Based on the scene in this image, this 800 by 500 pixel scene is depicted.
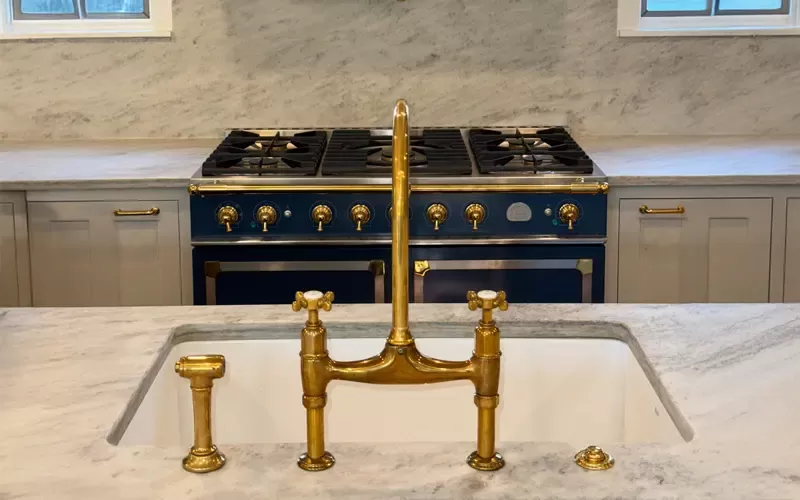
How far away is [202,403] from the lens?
4.21ft

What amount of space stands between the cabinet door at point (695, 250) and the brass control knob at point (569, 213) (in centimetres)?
16

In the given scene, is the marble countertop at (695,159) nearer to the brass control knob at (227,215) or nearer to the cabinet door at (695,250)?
the cabinet door at (695,250)

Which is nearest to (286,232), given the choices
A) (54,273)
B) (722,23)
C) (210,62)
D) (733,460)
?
(54,273)

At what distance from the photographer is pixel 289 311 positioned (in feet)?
6.22

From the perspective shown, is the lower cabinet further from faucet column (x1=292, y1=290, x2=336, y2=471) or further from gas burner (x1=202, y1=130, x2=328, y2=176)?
faucet column (x1=292, y1=290, x2=336, y2=471)

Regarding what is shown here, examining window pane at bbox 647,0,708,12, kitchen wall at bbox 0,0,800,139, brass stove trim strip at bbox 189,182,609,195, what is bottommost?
brass stove trim strip at bbox 189,182,609,195

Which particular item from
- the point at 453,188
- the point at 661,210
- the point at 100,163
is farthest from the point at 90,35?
the point at 661,210

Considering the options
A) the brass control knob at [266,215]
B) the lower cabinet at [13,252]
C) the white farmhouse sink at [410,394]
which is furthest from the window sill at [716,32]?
the white farmhouse sink at [410,394]

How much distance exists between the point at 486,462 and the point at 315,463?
0.67ft

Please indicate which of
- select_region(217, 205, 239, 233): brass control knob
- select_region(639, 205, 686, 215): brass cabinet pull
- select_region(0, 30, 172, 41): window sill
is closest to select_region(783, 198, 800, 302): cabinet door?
select_region(639, 205, 686, 215): brass cabinet pull

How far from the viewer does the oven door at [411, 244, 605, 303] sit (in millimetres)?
3291

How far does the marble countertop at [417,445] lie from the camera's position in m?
1.23

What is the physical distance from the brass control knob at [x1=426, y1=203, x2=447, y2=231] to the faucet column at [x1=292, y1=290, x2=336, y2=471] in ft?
6.46

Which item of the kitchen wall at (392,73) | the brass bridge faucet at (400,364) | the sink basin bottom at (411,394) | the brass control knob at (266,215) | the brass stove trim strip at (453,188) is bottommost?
the sink basin bottom at (411,394)
